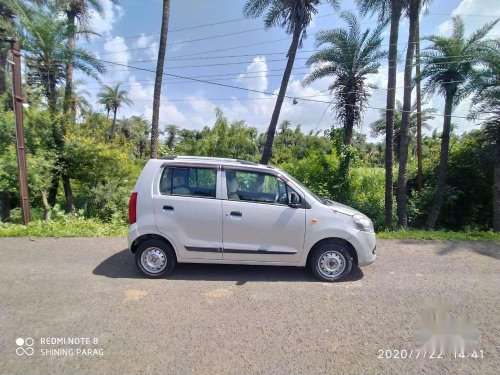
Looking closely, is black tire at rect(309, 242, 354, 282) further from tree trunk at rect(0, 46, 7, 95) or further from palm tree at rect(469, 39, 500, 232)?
tree trunk at rect(0, 46, 7, 95)

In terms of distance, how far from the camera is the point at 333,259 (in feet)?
14.8

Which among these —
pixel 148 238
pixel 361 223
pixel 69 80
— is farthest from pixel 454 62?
pixel 69 80

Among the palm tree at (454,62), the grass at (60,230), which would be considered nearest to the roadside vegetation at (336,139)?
the palm tree at (454,62)

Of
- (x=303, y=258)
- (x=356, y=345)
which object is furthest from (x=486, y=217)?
(x=356, y=345)

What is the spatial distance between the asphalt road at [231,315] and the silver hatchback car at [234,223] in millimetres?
343

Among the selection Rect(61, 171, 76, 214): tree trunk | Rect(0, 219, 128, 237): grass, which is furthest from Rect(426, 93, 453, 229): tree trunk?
Rect(61, 171, 76, 214): tree trunk

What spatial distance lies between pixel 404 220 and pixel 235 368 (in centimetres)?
1038

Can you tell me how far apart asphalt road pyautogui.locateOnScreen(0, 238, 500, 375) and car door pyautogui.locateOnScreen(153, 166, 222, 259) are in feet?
1.69

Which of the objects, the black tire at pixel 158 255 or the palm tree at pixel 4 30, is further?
the palm tree at pixel 4 30

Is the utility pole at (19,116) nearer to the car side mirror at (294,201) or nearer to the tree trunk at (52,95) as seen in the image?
the tree trunk at (52,95)

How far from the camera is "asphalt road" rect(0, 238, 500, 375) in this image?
2703 mm

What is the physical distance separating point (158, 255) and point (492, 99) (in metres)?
12.0

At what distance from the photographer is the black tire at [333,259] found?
4.48 m

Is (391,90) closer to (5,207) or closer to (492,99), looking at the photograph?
(492,99)
